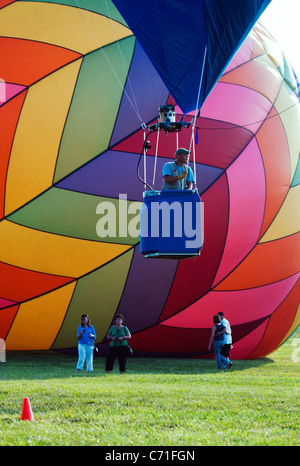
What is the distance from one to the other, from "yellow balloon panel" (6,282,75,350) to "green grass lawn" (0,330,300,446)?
345 millimetres

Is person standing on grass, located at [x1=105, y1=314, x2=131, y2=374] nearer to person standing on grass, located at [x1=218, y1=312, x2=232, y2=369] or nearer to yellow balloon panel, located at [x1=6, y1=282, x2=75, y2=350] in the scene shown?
yellow balloon panel, located at [x1=6, y1=282, x2=75, y2=350]

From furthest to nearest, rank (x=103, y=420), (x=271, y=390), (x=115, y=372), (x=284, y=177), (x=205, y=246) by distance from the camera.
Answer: (x=284, y=177)
(x=205, y=246)
(x=115, y=372)
(x=271, y=390)
(x=103, y=420)

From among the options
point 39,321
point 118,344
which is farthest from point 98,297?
point 39,321

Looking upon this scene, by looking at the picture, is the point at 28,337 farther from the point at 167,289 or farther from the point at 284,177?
the point at 284,177

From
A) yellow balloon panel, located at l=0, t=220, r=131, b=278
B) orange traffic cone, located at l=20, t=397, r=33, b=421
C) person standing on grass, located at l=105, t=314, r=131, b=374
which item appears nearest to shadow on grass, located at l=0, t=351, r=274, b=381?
person standing on grass, located at l=105, t=314, r=131, b=374

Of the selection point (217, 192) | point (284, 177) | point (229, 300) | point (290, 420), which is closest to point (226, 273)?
point (229, 300)

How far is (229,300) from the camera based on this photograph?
10.5 m

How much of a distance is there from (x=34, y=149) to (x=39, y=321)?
2644 millimetres

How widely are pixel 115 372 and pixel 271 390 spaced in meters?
2.72

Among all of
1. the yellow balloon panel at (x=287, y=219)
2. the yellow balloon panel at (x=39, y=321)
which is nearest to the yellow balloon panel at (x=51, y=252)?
the yellow balloon panel at (x=39, y=321)

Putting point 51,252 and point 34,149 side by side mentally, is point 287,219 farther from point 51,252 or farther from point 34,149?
point 34,149

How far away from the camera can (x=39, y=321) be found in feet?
32.2

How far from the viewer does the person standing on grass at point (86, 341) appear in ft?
30.9

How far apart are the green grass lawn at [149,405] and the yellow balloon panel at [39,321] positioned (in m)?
0.35
